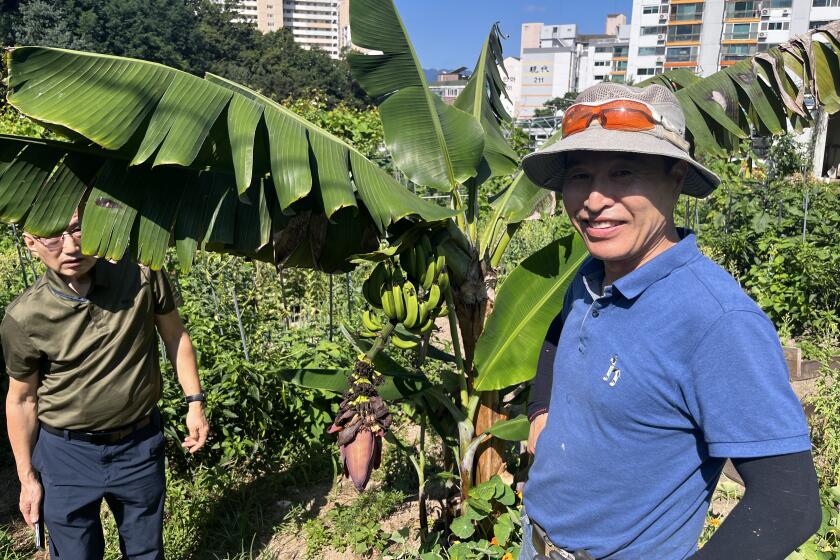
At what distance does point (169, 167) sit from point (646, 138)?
5.21 feet

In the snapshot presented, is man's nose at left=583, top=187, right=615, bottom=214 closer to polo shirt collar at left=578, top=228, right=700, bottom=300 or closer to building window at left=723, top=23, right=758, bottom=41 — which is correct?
polo shirt collar at left=578, top=228, right=700, bottom=300

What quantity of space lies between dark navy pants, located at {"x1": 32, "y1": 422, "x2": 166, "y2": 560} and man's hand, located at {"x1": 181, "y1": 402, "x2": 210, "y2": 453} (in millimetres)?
145

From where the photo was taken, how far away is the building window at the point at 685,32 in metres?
60.8

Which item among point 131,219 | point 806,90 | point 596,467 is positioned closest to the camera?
point 596,467

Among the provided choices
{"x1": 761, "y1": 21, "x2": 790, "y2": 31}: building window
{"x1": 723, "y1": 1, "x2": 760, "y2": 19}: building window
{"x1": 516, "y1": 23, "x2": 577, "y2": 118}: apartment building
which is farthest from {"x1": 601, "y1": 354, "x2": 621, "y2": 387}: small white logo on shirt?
{"x1": 516, "y1": 23, "x2": 577, "y2": 118}: apartment building

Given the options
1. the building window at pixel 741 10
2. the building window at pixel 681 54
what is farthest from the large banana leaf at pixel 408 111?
the building window at pixel 681 54

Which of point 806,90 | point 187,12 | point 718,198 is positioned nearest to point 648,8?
point 187,12

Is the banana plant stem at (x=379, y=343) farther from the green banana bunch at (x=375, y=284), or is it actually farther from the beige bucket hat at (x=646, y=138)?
the beige bucket hat at (x=646, y=138)

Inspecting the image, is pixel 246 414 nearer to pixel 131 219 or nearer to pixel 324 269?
pixel 324 269

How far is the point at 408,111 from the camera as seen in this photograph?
8.63 feet

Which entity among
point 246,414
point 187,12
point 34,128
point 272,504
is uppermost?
point 187,12

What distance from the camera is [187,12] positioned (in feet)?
153

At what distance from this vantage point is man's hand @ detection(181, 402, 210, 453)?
108 inches

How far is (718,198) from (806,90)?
4.19 metres
